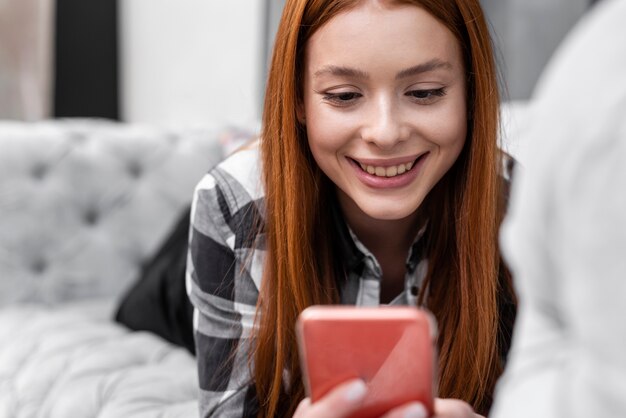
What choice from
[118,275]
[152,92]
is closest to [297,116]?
[118,275]

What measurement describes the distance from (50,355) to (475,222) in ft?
2.95

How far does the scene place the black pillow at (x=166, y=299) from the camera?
5.07 ft

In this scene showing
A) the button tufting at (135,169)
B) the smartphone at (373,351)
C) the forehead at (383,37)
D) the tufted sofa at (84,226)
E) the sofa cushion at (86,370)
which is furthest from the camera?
the button tufting at (135,169)

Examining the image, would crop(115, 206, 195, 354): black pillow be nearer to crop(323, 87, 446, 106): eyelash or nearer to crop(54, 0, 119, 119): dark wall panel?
crop(323, 87, 446, 106): eyelash

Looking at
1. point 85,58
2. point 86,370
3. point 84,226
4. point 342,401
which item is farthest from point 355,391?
point 85,58

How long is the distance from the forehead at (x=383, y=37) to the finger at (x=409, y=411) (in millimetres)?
419

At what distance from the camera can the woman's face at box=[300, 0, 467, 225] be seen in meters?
0.87

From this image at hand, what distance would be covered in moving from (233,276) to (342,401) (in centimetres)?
50

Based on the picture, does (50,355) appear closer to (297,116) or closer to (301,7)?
(297,116)

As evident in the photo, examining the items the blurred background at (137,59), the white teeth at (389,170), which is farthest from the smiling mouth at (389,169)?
→ the blurred background at (137,59)

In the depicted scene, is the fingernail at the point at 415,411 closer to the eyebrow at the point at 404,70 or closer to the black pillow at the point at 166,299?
the eyebrow at the point at 404,70

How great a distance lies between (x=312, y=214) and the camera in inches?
41.3

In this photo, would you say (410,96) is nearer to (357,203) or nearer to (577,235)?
(357,203)

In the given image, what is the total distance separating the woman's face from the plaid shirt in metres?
0.16
